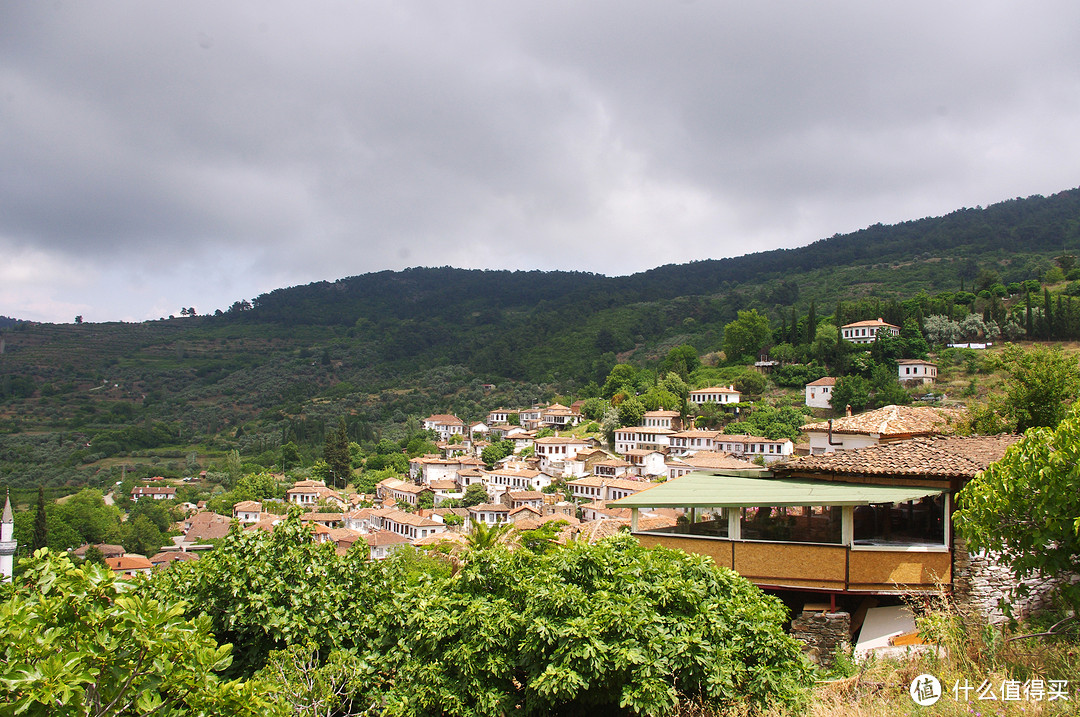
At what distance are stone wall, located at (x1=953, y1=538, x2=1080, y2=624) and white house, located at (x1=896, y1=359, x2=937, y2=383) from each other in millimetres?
48473

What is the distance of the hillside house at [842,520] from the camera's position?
800 cm

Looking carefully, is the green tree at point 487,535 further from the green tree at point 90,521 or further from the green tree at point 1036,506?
the green tree at point 90,521

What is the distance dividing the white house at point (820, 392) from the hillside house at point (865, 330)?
9.10 metres

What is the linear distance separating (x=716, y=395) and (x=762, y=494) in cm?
5139

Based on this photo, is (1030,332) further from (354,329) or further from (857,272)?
A: (354,329)

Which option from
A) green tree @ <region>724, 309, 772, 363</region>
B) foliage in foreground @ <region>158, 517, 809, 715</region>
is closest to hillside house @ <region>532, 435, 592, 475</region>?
green tree @ <region>724, 309, 772, 363</region>

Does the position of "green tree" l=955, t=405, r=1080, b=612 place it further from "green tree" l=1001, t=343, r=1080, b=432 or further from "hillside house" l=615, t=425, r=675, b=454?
"hillside house" l=615, t=425, r=675, b=454

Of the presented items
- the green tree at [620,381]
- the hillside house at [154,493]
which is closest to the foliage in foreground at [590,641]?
the hillside house at [154,493]

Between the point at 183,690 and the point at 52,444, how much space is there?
92.7 metres

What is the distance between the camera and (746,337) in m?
68.7

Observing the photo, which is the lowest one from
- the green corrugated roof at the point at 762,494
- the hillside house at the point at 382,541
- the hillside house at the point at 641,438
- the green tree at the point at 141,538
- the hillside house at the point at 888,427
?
the green tree at the point at 141,538

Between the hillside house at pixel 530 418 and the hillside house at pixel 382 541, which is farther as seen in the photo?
the hillside house at pixel 530 418

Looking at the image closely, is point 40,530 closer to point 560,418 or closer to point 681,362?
point 560,418

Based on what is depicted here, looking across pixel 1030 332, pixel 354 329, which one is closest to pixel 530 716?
pixel 1030 332
